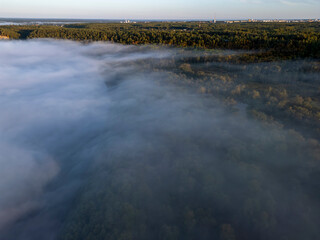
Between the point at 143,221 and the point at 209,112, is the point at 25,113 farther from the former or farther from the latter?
the point at 143,221

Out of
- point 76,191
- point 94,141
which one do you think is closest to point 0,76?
point 94,141

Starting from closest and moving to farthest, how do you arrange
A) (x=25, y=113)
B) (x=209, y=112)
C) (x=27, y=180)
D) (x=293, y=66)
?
(x=27, y=180) < (x=209, y=112) < (x=25, y=113) < (x=293, y=66)

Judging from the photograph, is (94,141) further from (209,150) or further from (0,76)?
(0,76)

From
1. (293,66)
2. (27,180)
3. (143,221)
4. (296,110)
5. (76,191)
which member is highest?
(293,66)

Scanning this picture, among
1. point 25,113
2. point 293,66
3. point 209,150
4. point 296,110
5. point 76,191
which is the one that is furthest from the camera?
point 293,66

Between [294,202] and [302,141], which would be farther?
[302,141]

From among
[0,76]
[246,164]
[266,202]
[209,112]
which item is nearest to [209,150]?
[246,164]

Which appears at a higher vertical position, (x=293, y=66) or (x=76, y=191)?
(x=293, y=66)
